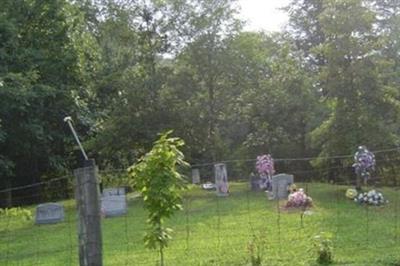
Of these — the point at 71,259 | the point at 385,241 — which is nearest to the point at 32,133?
the point at 71,259

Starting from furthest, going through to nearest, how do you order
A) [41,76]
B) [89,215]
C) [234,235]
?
[41,76] < [234,235] < [89,215]

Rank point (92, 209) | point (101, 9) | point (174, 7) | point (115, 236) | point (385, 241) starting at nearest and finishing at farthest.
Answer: point (92, 209), point (385, 241), point (115, 236), point (174, 7), point (101, 9)

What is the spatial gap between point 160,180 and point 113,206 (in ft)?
34.0

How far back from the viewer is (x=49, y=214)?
1700cm

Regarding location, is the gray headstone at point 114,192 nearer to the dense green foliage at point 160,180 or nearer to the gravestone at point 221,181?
the gravestone at point 221,181

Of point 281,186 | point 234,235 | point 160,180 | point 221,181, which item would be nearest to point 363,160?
point 281,186

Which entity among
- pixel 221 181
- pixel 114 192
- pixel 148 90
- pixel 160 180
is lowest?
pixel 114 192

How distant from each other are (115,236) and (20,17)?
49.0ft

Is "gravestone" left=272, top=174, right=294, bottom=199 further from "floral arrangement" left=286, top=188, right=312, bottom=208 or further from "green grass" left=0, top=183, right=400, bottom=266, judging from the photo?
"floral arrangement" left=286, top=188, right=312, bottom=208

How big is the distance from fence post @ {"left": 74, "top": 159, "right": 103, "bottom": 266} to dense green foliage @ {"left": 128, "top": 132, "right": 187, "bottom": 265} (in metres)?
0.82

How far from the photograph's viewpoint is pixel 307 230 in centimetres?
1205

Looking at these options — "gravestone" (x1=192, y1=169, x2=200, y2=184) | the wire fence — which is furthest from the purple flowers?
"gravestone" (x1=192, y1=169, x2=200, y2=184)

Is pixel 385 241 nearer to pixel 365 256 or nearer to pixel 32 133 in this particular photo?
pixel 365 256

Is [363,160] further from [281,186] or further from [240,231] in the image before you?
[240,231]
